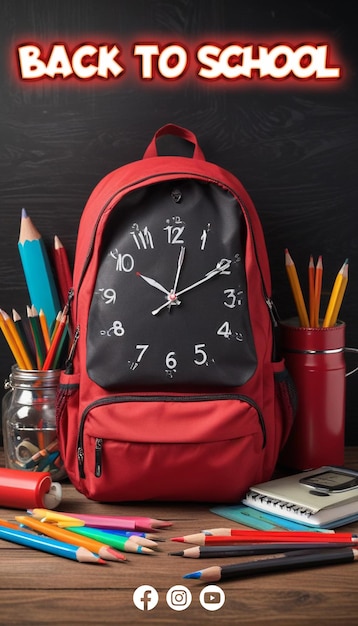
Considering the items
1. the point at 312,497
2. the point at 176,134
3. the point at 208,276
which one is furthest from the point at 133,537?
the point at 176,134

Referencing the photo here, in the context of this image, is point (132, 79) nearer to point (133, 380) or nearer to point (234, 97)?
point (234, 97)

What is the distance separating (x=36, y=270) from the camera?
1.30 metres

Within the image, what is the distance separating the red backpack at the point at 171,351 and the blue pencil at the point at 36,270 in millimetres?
156

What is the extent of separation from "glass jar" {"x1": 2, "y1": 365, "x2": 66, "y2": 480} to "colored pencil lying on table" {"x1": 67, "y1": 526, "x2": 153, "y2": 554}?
0.21 m

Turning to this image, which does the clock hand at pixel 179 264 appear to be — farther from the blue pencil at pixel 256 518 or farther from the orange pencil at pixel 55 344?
the blue pencil at pixel 256 518

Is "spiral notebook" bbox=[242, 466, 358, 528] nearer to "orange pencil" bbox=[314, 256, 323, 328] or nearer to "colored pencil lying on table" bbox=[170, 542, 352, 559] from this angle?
"colored pencil lying on table" bbox=[170, 542, 352, 559]

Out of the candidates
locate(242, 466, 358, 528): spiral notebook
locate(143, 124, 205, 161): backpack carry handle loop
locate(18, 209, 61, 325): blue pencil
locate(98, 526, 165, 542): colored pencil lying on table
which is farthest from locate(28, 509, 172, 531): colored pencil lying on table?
locate(143, 124, 205, 161): backpack carry handle loop

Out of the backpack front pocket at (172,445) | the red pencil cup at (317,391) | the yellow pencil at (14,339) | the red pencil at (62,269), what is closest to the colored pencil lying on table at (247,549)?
the backpack front pocket at (172,445)

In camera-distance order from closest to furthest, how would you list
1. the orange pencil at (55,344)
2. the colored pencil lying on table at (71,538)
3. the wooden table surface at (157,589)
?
the wooden table surface at (157,589) → the colored pencil lying on table at (71,538) → the orange pencil at (55,344)

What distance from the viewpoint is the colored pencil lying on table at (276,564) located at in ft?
2.93

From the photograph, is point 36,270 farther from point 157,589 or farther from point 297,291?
point 157,589

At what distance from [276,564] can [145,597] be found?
148 mm

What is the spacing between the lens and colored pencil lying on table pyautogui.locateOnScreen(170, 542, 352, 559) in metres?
0.95

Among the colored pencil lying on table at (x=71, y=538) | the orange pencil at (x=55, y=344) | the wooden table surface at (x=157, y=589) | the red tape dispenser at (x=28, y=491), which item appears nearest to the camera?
the wooden table surface at (x=157, y=589)
